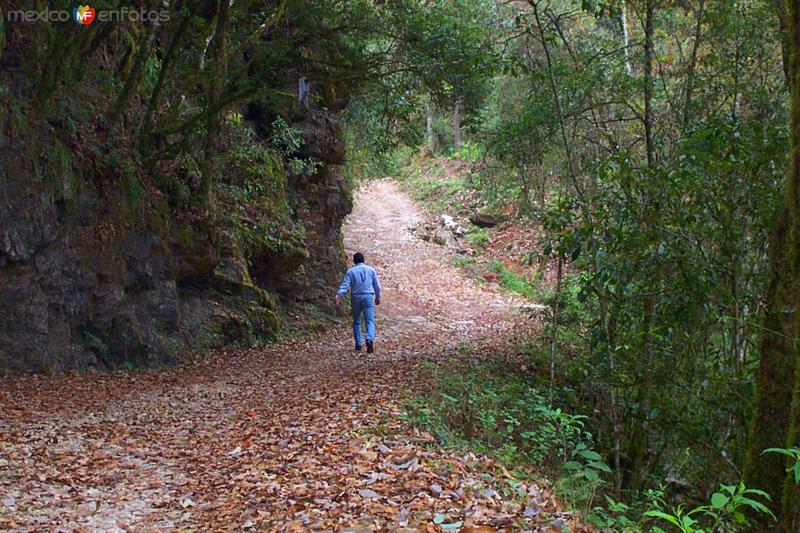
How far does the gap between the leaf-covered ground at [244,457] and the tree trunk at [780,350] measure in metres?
1.64

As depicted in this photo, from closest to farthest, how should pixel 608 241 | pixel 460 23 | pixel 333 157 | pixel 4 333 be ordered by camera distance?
pixel 608 241
pixel 4 333
pixel 460 23
pixel 333 157

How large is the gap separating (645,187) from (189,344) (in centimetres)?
907

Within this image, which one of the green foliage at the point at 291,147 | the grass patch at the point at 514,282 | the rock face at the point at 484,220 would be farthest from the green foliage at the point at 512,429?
the rock face at the point at 484,220

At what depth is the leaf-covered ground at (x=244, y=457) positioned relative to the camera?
5.33 metres

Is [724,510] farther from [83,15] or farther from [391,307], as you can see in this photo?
[391,307]

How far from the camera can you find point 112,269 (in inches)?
472

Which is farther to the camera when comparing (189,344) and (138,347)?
(189,344)

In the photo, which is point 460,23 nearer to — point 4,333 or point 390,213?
point 4,333

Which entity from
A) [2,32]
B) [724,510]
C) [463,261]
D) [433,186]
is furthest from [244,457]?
[433,186]

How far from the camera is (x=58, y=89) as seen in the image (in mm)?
11625

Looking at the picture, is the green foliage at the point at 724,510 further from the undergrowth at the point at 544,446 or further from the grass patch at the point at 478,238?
the grass patch at the point at 478,238

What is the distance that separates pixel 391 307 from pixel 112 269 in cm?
980

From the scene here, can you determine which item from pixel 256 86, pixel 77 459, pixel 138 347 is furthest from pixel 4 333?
pixel 256 86

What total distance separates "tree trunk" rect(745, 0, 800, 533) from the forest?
0.08 feet
